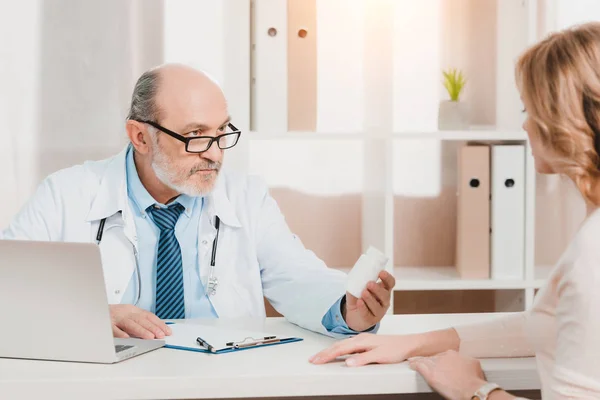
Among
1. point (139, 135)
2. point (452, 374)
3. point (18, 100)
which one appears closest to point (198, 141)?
point (139, 135)

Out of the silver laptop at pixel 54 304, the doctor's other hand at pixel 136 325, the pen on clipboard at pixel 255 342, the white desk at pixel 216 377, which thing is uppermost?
the silver laptop at pixel 54 304

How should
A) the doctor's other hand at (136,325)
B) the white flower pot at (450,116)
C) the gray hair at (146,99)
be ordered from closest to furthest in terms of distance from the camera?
1. the doctor's other hand at (136,325)
2. the gray hair at (146,99)
3. the white flower pot at (450,116)

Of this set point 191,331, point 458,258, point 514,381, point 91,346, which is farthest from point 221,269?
point 458,258

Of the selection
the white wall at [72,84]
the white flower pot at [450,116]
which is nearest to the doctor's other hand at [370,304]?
the white flower pot at [450,116]

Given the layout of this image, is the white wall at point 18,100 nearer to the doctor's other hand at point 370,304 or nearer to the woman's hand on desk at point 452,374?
the doctor's other hand at point 370,304

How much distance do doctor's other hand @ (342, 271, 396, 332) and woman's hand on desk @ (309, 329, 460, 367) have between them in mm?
127

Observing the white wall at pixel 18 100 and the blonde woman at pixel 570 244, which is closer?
the blonde woman at pixel 570 244

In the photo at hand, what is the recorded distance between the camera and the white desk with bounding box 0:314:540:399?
125 cm

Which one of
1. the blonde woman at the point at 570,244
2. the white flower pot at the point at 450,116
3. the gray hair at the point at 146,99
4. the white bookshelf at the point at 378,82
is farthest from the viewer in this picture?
the white flower pot at the point at 450,116

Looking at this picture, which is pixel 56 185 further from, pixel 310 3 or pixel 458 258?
pixel 458 258

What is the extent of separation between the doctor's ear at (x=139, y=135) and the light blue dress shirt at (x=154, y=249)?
72 millimetres

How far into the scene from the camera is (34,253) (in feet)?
4.27

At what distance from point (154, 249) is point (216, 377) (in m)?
0.85

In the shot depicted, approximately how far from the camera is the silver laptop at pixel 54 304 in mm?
1294
